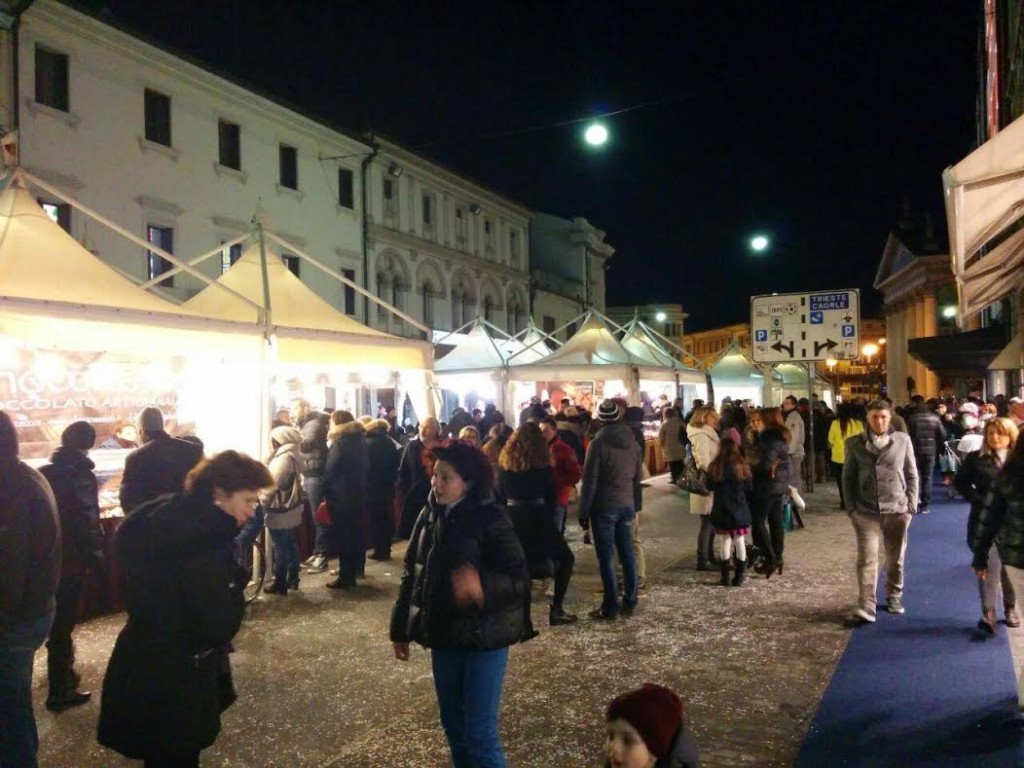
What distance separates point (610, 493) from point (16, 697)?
4823 millimetres

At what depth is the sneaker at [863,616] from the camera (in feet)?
23.2

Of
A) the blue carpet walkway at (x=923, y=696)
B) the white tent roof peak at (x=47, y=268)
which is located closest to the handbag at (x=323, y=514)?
the white tent roof peak at (x=47, y=268)

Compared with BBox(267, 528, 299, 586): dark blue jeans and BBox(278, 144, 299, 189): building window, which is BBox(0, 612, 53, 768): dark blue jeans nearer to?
BBox(267, 528, 299, 586): dark blue jeans

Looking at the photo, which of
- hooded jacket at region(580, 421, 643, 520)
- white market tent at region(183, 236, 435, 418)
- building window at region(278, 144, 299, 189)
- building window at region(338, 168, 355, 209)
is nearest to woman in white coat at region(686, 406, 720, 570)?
hooded jacket at region(580, 421, 643, 520)

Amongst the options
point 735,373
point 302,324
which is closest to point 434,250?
point 735,373

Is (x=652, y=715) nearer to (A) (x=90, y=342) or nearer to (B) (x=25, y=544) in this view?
(B) (x=25, y=544)

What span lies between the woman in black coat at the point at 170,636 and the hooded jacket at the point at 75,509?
275 cm

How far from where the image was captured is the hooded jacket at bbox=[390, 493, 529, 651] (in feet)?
11.6

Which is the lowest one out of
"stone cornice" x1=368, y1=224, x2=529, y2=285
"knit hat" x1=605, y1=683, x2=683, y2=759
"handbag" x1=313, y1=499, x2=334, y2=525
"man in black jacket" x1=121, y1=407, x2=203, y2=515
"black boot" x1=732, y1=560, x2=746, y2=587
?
"black boot" x1=732, y1=560, x2=746, y2=587

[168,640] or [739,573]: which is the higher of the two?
[168,640]

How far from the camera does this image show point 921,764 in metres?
4.43

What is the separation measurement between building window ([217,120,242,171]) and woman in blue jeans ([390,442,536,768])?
919 inches

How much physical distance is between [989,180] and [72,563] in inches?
230

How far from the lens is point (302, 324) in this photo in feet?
32.9
